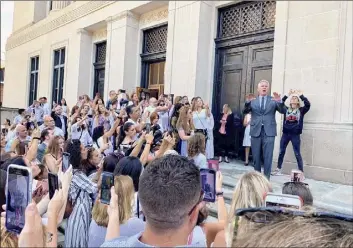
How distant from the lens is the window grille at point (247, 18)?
830cm

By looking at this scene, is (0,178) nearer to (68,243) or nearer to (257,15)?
(68,243)

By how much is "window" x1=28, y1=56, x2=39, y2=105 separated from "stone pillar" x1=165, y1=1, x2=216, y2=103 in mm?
11451

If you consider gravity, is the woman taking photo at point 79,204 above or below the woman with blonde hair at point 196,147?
below

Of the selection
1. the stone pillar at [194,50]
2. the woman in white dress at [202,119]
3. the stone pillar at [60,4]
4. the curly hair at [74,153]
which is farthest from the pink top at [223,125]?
the stone pillar at [60,4]

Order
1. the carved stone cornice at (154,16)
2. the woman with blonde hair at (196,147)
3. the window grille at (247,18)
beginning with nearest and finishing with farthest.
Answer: the woman with blonde hair at (196,147), the window grille at (247,18), the carved stone cornice at (154,16)

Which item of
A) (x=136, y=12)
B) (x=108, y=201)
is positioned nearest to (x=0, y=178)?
(x=108, y=201)

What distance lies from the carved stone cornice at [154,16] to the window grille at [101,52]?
109 inches

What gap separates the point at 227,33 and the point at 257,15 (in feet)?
3.27

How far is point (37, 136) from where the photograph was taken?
4430 millimetres

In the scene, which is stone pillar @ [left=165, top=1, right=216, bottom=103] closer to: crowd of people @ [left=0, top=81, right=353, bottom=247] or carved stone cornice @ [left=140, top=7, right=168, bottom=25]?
carved stone cornice @ [left=140, top=7, right=168, bottom=25]

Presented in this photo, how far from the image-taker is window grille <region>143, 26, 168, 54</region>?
11.5 m

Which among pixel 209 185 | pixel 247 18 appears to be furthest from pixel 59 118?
pixel 209 185

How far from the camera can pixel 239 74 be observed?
884 cm

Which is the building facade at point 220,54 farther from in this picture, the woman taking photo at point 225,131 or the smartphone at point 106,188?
the smartphone at point 106,188
